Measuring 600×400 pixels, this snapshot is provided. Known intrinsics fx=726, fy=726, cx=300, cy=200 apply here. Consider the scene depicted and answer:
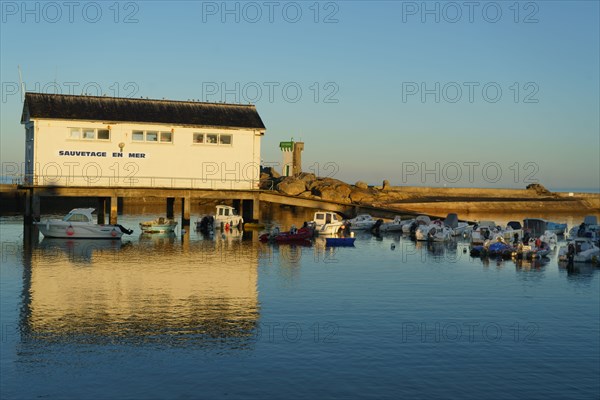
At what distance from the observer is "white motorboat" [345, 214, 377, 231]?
67.9 meters

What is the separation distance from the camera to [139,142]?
57406mm

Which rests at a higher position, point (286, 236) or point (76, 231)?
point (76, 231)

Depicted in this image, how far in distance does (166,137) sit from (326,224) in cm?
1511

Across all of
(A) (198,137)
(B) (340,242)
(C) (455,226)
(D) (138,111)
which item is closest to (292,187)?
(C) (455,226)

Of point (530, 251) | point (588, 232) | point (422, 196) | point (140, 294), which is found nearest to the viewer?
point (140, 294)

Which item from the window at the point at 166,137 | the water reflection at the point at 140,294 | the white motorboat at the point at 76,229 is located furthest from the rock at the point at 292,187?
the water reflection at the point at 140,294

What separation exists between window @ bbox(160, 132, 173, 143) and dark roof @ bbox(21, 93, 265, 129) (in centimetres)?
94

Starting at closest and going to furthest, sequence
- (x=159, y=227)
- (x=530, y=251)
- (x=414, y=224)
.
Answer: (x=530, y=251) < (x=159, y=227) < (x=414, y=224)

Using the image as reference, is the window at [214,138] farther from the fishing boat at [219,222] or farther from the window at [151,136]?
the fishing boat at [219,222]

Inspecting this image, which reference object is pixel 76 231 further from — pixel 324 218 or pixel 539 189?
pixel 539 189

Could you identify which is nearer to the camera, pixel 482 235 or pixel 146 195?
pixel 482 235

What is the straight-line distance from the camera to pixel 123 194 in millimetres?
56719

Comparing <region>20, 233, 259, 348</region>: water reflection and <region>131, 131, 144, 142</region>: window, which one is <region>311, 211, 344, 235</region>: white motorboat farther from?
<region>131, 131, 144, 142</region>: window

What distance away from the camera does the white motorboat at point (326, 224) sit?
6116 cm
